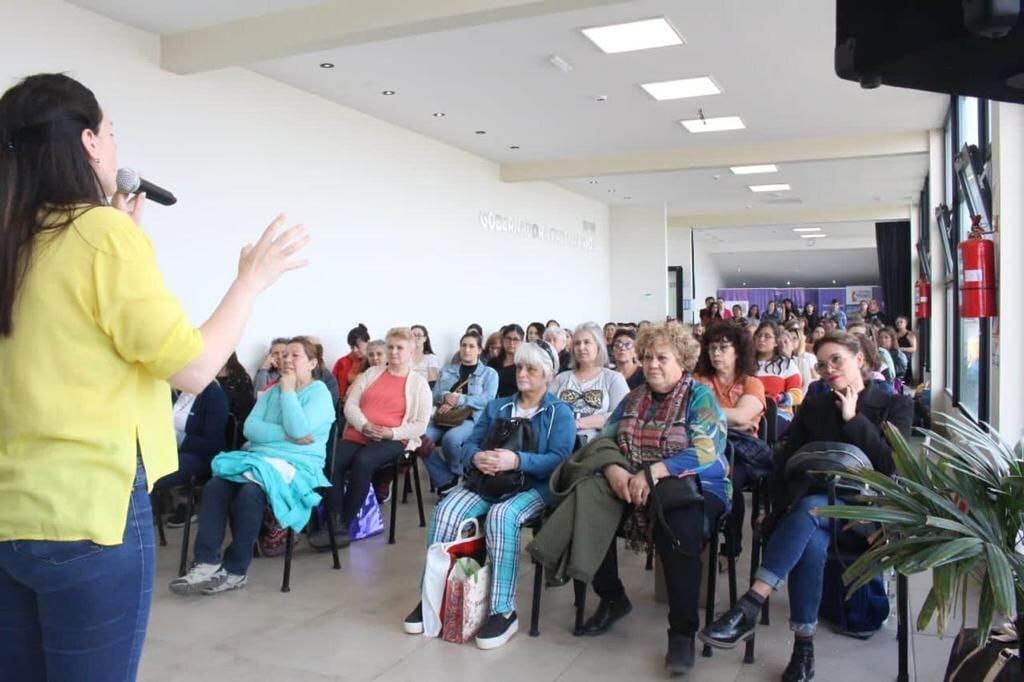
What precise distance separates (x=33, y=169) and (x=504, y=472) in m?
2.68

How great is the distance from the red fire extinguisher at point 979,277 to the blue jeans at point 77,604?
4.40 metres

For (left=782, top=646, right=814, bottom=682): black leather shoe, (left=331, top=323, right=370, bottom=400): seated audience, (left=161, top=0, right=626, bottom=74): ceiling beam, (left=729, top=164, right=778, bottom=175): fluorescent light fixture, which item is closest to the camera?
(left=782, top=646, right=814, bottom=682): black leather shoe

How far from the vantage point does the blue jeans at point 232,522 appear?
163 inches

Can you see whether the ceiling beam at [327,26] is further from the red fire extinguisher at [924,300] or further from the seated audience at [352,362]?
the red fire extinguisher at [924,300]

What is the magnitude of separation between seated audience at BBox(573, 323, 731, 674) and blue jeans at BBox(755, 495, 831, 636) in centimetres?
27

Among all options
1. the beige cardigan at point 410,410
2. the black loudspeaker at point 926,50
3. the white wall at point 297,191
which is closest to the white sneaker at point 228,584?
the beige cardigan at point 410,410

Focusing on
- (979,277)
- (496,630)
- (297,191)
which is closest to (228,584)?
(496,630)

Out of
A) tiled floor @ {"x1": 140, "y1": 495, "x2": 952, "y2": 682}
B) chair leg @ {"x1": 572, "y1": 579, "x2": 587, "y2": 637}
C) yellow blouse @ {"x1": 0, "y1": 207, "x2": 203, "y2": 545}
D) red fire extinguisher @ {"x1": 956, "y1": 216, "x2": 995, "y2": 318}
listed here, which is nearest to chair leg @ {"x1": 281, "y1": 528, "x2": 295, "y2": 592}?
tiled floor @ {"x1": 140, "y1": 495, "x2": 952, "y2": 682}

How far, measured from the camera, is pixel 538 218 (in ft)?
40.5

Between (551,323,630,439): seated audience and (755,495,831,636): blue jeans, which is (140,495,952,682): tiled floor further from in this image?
(551,323,630,439): seated audience

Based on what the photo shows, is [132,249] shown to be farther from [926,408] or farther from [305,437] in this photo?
[926,408]

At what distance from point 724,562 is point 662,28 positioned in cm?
367

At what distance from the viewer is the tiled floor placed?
10.3 ft

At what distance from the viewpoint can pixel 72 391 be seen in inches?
47.5
